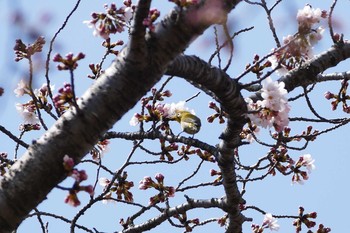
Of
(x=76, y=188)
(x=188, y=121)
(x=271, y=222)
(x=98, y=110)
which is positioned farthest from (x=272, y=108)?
(x=271, y=222)

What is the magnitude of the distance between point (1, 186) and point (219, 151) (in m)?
1.61

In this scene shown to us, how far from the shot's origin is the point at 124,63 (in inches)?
79.4

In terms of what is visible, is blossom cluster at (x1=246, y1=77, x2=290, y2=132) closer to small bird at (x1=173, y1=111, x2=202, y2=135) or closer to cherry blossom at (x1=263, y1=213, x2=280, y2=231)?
small bird at (x1=173, y1=111, x2=202, y2=135)

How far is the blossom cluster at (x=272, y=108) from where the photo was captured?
9.36 feet

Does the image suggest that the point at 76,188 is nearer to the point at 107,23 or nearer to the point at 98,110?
the point at 98,110

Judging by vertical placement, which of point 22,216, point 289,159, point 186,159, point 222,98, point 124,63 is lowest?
point 22,216

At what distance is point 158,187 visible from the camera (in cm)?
418

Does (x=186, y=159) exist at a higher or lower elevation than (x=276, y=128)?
higher

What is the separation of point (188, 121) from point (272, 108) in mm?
991

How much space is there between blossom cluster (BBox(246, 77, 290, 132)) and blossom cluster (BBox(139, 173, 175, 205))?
1.50 meters

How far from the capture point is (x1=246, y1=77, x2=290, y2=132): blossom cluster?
285cm

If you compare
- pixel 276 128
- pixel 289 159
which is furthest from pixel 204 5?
pixel 289 159

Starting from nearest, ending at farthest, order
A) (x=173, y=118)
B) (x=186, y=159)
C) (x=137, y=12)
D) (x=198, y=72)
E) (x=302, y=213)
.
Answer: (x=137, y=12) → (x=198, y=72) → (x=173, y=118) → (x=186, y=159) → (x=302, y=213)

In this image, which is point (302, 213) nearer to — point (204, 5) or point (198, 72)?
point (198, 72)
